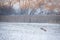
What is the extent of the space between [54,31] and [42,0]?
762mm

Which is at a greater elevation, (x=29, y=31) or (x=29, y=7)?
(x=29, y=7)

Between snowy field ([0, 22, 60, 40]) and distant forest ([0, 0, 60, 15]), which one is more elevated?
distant forest ([0, 0, 60, 15])

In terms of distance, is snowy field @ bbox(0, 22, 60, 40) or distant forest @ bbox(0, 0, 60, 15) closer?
snowy field @ bbox(0, 22, 60, 40)

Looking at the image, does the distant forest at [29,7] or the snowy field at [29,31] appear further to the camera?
the distant forest at [29,7]

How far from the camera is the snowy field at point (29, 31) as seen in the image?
2.72 m

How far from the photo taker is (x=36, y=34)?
9.05ft

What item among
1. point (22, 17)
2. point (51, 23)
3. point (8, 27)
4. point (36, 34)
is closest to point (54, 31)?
point (51, 23)

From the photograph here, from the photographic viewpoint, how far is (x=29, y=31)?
9.11 ft

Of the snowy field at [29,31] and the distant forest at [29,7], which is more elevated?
the distant forest at [29,7]

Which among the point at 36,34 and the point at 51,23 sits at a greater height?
the point at 51,23

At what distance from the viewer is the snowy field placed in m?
2.72

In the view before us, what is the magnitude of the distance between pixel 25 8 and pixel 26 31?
1.77ft

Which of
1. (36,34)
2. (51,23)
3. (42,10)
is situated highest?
(42,10)

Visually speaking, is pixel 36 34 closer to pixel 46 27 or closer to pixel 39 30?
pixel 39 30
